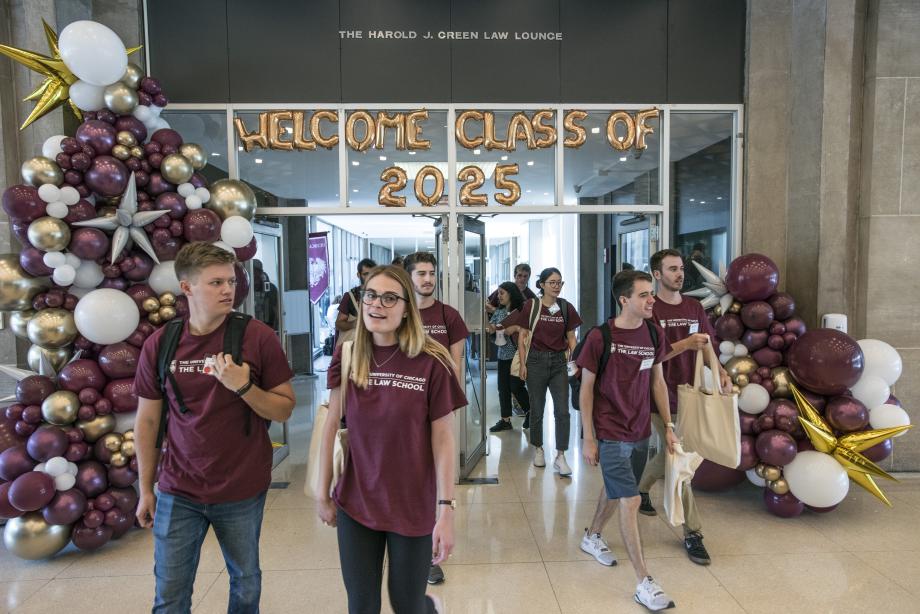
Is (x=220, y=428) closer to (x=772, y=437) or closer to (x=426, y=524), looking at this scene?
(x=426, y=524)

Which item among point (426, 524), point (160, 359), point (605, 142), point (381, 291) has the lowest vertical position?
point (426, 524)

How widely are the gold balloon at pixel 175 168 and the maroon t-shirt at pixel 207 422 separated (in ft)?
6.94

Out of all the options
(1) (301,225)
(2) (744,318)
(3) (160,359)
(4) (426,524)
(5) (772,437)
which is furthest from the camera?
(1) (301,225)

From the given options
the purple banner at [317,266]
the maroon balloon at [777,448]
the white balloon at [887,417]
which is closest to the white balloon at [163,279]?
the maroon balloon at [777,448]

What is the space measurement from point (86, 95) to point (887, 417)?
18.4 ft

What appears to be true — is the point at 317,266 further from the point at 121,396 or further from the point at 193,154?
the point at 121,396

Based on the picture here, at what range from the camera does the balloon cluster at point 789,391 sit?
3.69m

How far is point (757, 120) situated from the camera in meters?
4.75

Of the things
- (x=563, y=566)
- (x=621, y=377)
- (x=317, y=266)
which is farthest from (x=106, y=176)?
(x=317, y=266)

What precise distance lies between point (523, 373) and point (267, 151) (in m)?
2.91

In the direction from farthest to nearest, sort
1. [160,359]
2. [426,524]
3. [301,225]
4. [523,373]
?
[301,225], [523,373], [160,359], [426,524]

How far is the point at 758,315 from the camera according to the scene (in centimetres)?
397

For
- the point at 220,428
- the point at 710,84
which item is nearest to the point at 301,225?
the point at 710,84

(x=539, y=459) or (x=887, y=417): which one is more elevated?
(x=887, y=417)
